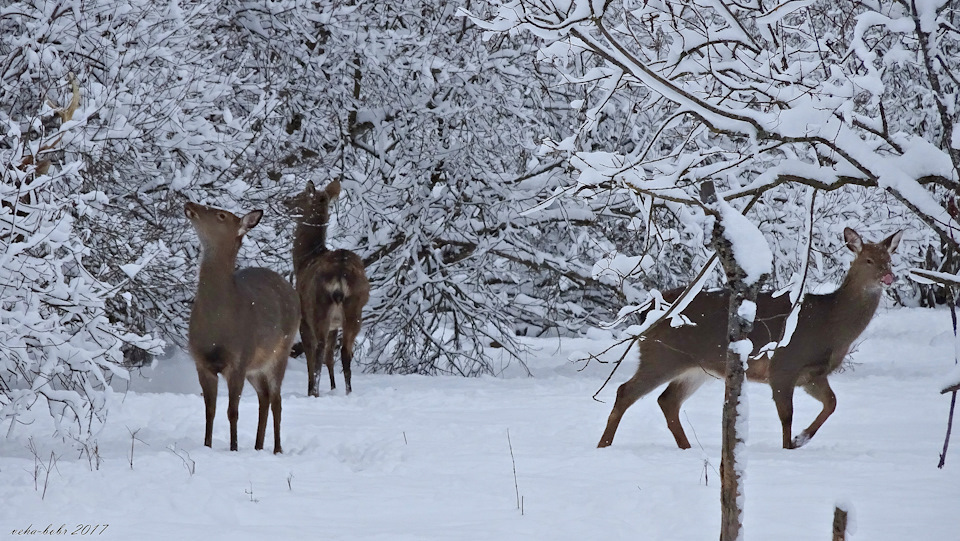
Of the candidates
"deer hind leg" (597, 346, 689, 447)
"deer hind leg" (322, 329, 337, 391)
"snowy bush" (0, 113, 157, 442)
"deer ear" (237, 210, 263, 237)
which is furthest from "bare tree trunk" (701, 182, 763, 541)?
"deer hind leg" (322, 329, 337, 391)

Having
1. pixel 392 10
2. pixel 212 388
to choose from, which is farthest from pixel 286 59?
pixel 212 388

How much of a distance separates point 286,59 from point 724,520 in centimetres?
951

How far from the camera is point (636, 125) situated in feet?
42.1

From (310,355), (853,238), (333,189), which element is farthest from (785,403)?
(333,189)

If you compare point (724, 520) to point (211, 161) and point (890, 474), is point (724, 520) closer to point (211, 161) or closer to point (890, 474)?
point (890, 474)

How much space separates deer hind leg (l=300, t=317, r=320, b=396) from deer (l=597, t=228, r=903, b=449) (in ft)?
14.1

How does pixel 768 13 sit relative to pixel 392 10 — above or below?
below

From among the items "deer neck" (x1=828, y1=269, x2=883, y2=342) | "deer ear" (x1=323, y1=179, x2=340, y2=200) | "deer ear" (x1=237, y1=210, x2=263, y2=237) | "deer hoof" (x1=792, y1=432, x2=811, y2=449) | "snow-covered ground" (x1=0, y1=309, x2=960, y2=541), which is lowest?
"snow-covered ground" (x1=0, y1=309, x2=960, y2=541)

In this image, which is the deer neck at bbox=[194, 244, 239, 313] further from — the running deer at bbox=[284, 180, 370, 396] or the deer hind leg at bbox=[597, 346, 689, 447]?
the running deer at bbox=[284, 180, 370, 396]

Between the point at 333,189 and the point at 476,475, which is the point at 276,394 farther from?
the point at 333,189

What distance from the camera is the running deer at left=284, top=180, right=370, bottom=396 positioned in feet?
36.4

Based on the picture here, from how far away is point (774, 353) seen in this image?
7.32 m

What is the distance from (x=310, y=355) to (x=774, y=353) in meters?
5.23

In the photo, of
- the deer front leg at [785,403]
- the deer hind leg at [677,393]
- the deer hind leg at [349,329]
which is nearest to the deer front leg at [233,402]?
the deer hind leg at [677,393]
